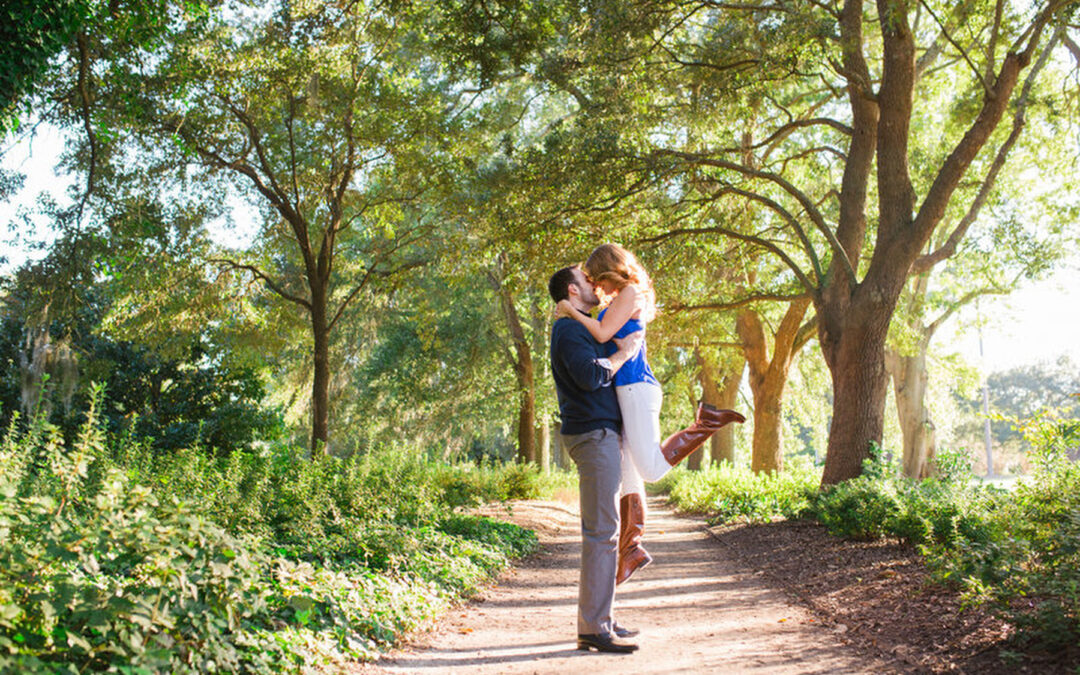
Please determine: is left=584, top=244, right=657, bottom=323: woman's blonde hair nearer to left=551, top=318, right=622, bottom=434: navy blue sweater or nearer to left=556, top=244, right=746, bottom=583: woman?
left=556, top=244, right=746, bottom=583: woman

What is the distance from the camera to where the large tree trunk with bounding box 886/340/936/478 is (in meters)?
21.6

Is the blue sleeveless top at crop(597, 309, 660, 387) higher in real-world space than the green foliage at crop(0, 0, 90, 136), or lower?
lower

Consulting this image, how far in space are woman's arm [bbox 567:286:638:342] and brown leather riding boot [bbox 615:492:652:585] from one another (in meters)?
1.03

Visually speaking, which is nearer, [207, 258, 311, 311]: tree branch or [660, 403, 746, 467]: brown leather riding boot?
[660, 403, 746, 467]: brown leather riding boot

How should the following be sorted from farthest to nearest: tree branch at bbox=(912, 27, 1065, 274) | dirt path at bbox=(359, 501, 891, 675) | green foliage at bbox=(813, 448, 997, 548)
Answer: tree branch at bbox=(912, 27, 1065, 274), green foliage at bbox=(813, 448, 997, 548), dirt path at bbox=(359, 501, 891, 675)

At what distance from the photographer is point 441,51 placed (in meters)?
13.3

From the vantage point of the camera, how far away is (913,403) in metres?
21.8

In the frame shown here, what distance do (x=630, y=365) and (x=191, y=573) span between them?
2620 mm

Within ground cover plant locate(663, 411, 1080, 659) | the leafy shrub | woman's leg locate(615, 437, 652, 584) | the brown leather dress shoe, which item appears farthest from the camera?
woman's leg locate(615, 437, 652, 584)

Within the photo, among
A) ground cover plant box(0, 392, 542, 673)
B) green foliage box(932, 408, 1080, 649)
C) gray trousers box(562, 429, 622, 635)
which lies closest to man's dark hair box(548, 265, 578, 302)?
gray trousers box(562, 429, 622, 635)

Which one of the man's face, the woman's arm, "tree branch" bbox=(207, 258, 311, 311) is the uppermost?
"tree branch" bbox=(207, 258, 311, 311)

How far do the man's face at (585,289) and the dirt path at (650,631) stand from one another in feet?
6.88

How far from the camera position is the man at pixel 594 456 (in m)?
4.46

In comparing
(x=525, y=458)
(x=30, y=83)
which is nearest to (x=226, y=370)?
(x=525, y=458)
